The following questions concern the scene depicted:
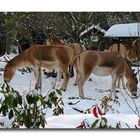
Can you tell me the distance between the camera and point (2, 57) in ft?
9.87

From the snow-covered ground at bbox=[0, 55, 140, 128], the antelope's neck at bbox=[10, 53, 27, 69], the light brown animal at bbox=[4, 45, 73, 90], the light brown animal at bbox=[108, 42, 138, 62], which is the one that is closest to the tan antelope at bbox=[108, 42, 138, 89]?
the light brown animal at bbox=[108, 42, 138, 62]

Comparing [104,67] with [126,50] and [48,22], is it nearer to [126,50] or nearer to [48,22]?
[126,50]

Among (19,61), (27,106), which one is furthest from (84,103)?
(19,61)

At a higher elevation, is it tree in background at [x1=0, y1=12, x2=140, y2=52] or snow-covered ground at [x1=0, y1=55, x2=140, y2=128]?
tree in background at [x1=0, y1=12, x2=140, y2=52]

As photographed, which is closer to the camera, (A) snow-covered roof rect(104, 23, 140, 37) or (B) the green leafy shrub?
(B) the green leafy shrub

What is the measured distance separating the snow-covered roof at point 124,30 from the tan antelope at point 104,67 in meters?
0.15

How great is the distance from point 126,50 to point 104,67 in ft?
0.68

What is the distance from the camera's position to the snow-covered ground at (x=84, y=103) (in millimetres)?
2975

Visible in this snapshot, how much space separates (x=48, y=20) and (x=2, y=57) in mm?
435

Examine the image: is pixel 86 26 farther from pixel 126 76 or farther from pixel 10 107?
pixel 10 107

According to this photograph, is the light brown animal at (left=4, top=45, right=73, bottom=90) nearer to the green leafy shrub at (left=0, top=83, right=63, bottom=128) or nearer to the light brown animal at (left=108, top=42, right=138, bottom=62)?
the green leafy shrub at (left=0, top=83, right=63, bottom=128)

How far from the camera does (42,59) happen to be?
3.05 meters

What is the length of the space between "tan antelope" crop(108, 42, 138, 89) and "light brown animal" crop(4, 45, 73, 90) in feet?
1.08

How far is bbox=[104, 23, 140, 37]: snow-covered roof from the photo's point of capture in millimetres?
2969
